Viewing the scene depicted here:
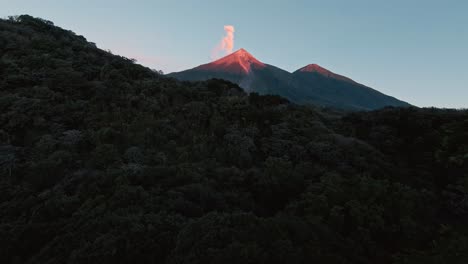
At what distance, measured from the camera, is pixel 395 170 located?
13273 mm

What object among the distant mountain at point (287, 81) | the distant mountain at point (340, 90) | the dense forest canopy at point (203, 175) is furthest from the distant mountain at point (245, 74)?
the dense forest canopy at point (203, 175)

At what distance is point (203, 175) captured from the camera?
9.87 meters

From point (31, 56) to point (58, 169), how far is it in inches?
513

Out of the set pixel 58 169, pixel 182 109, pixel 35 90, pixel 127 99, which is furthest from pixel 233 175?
pixel 35 90

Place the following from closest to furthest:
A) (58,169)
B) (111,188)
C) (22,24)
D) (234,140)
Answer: (111,188) < (58,169) < (234,140) < (22,24)

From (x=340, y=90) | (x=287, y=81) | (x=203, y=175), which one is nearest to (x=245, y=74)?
(x=287, y=81)

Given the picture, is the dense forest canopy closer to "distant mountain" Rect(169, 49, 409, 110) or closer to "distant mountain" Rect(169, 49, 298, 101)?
"distant mountain" Rect(169, 49, 298, 101)

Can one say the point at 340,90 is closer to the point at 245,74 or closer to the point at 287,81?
the point at 287,81

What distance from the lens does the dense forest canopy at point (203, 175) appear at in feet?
18.7

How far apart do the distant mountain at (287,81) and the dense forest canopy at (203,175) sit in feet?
222

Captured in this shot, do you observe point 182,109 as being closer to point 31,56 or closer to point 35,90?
point 35,90

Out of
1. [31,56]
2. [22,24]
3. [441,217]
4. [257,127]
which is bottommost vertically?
[441,217]

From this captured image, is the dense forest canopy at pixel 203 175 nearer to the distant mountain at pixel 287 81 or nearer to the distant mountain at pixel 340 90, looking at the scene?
the distant mountain at pixel 287 81

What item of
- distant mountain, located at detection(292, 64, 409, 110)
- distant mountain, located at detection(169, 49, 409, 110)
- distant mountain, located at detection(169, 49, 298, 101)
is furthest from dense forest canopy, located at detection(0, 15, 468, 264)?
distant mountain, located at detection(292, 64, 409, 110)
